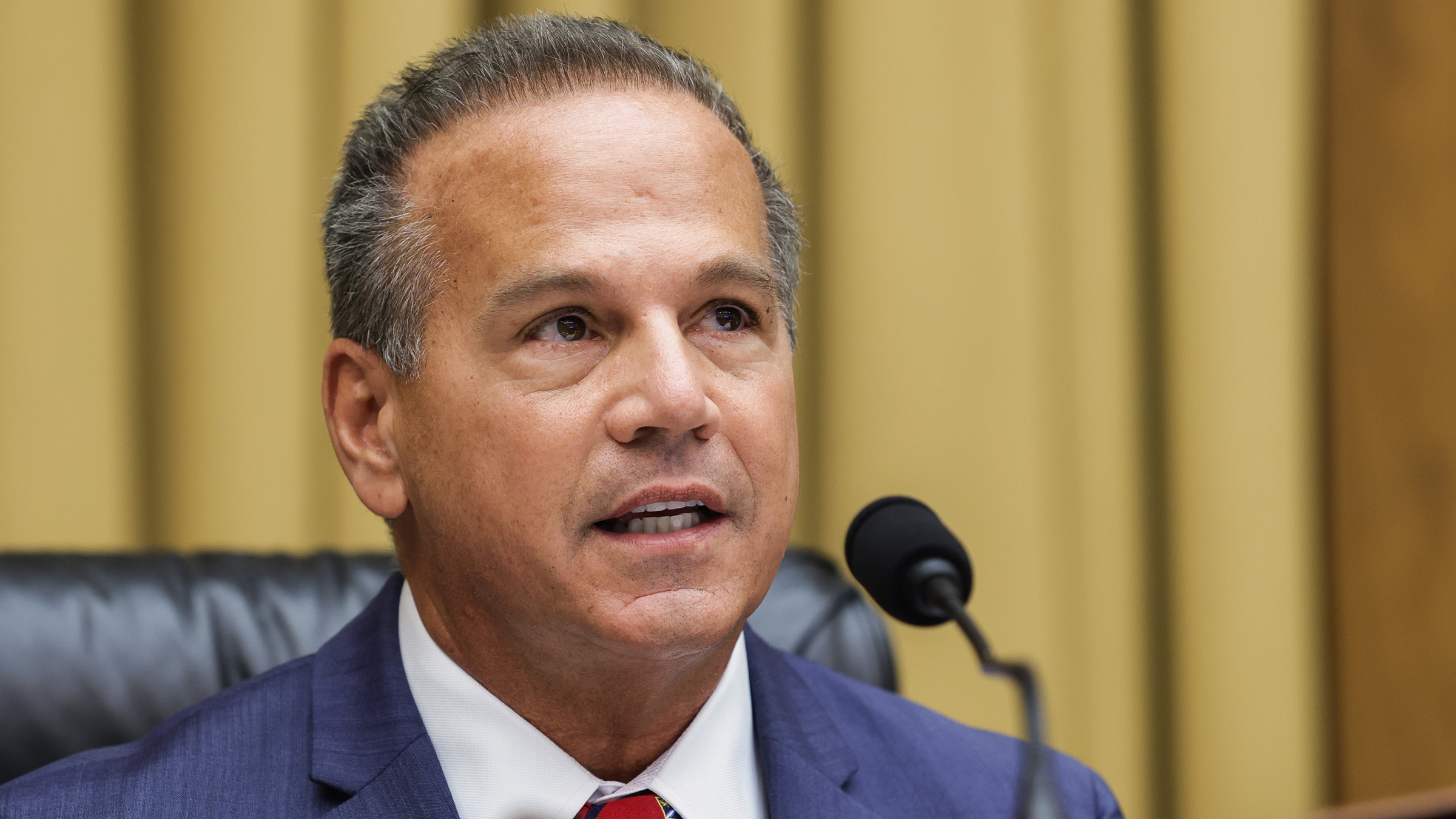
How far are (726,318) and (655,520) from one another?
0.77ft

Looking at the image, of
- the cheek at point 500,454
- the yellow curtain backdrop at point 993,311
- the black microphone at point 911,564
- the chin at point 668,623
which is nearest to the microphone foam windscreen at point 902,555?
the black microphone at point 911,564

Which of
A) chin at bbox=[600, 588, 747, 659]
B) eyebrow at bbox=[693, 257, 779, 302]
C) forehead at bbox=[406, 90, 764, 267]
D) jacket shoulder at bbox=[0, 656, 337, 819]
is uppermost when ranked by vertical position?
forehead at bbox=[406, 90, 764, 267]

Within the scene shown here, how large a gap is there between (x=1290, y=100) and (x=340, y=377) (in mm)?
1792

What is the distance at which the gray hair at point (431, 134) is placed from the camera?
1.21 m

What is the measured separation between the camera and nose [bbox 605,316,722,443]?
1.07m

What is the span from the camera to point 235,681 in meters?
1.41

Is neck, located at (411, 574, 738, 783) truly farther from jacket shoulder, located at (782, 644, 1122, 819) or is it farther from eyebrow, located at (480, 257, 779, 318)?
eyebrow, located at (480, 257, 779, 318)

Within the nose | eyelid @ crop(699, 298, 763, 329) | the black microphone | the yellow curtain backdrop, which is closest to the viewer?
the black microphone

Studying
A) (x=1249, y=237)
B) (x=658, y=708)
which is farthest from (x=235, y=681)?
(x=1249, y=237)

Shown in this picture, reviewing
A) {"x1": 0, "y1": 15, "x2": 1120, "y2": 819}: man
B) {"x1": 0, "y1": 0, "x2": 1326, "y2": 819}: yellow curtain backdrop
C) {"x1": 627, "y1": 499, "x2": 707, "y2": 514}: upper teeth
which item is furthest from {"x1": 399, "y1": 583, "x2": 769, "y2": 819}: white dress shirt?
{"x1": 0, "y1": 0, "x2": 1326, "y2": 819}: yellow curtain backdrop

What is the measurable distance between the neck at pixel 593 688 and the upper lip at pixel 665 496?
0.14 meters

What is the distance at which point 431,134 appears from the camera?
1236mm

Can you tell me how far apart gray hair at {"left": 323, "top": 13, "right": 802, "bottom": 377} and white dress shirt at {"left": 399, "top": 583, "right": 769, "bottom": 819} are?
1.05 feet

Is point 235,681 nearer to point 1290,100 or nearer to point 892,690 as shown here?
point 892,690
